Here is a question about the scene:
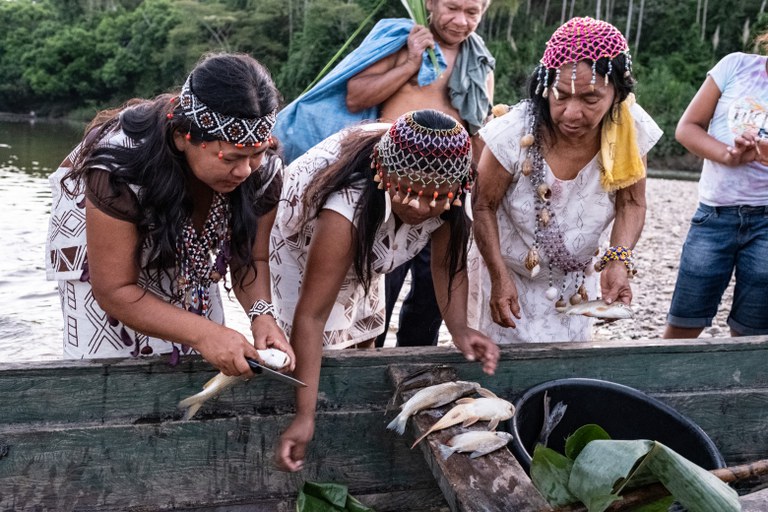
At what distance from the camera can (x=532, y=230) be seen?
291 cm

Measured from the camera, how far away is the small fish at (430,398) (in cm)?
214

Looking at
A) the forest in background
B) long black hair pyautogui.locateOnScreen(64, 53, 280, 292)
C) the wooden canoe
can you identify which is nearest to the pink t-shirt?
the wooden canoe

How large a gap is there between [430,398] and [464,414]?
134 millimetres

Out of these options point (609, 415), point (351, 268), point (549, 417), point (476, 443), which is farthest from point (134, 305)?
point (609, 415)

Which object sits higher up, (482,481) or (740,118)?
(740,118)

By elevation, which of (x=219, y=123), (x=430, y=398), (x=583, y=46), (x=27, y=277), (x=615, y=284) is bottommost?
(x=27, y=277)

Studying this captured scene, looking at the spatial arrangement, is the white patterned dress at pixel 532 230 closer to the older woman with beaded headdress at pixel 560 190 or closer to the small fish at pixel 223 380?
the older woman with beaded headdress at pixel 560 190

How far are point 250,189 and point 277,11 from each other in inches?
1692

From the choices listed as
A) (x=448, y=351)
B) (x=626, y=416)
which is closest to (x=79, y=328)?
(x=448, y=351)

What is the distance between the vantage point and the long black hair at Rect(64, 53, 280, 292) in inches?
74.5

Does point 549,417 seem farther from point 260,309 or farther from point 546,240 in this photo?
point 260,309

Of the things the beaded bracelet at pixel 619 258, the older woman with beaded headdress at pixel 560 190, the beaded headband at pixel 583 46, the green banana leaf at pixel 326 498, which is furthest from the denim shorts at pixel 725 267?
the green banana leaf at pixel 326 498

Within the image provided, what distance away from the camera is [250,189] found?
228 centimetres

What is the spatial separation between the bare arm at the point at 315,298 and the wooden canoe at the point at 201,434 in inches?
8.2
